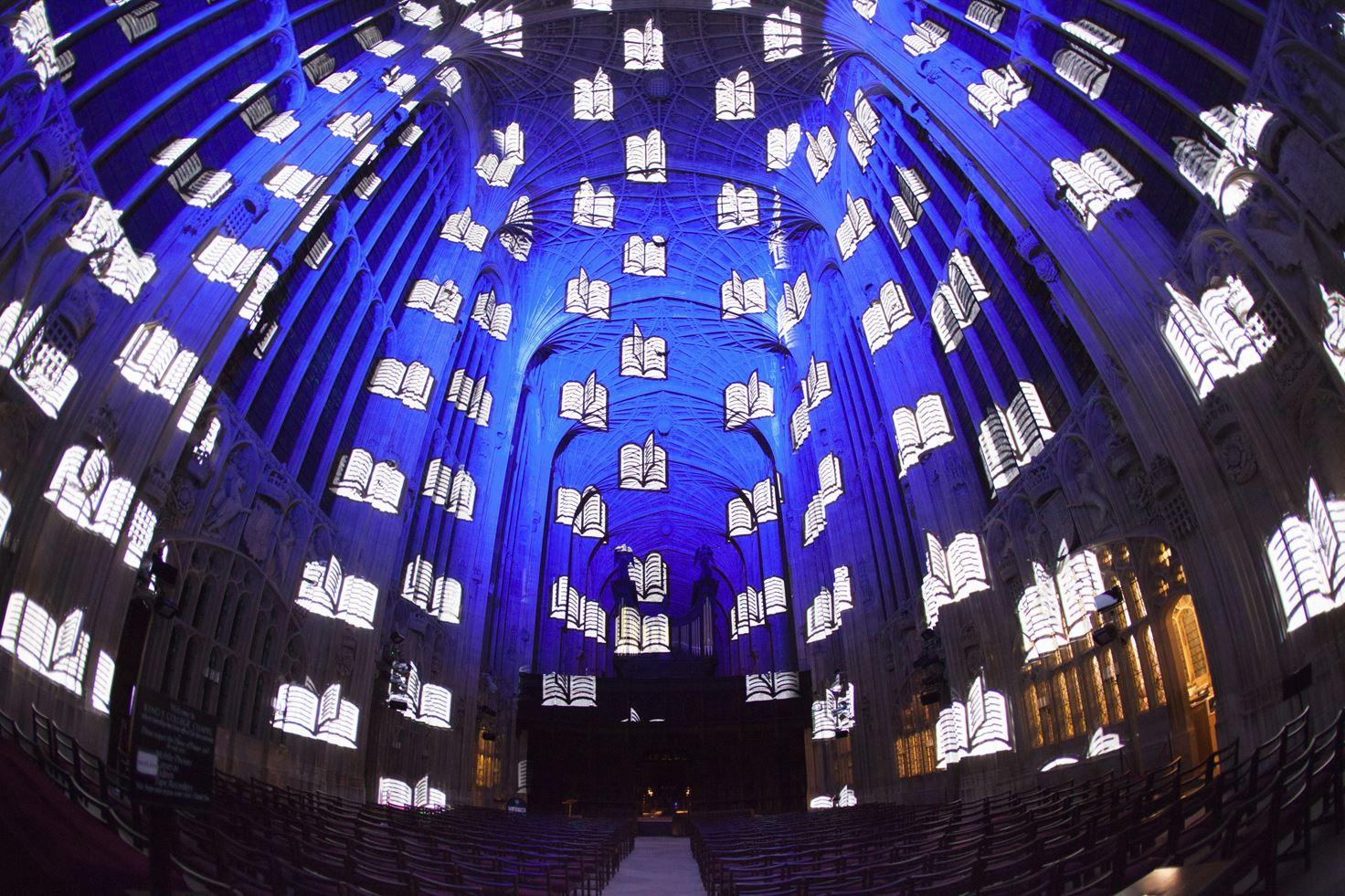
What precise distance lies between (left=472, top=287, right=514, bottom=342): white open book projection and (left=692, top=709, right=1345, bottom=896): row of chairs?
30498mm

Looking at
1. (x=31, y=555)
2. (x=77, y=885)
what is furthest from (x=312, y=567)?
(x=77, y=885)

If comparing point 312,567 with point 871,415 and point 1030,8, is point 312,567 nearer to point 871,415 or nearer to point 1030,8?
point 871,415

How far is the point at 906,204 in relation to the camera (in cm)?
3058

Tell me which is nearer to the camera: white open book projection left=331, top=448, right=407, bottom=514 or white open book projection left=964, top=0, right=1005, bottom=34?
white open book projection left=964, top=0, right=1005, bottom=34

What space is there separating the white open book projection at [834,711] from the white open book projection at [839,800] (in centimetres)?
237

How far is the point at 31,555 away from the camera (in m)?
14.7

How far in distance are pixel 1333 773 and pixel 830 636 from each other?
3342 centimetres

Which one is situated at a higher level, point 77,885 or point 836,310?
point 836,310

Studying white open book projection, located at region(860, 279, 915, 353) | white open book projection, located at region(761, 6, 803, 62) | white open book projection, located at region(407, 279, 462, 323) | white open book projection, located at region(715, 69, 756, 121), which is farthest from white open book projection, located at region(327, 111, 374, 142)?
white open book projection, located at region(860, 279, 915, 353)

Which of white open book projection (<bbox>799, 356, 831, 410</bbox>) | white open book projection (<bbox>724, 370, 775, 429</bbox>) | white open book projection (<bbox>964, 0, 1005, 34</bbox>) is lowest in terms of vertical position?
white open book projection (<bbox>799, 356, 831, 410</bbox>)

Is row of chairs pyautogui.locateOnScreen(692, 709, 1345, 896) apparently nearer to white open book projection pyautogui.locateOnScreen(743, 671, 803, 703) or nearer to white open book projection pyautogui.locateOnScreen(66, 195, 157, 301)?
white open book projection pyautogui.locateOnScreen(66, 195, 157, 301)

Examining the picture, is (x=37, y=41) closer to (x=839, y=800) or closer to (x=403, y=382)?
(x=403, y=382)

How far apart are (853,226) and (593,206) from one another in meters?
14.2

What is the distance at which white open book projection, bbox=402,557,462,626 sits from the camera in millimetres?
32469
